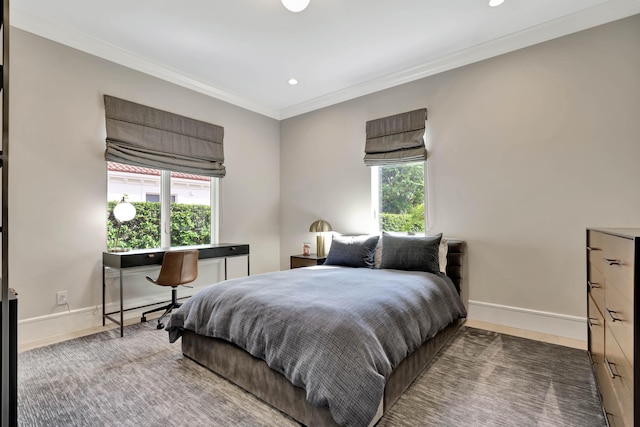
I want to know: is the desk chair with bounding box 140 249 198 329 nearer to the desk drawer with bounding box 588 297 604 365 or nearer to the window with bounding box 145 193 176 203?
the window with bounding box 145 193 176 203

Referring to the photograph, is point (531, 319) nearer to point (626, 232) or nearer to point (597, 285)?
point (597, 285)

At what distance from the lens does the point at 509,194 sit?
10.3 ft

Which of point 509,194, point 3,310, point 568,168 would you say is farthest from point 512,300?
point 3,310

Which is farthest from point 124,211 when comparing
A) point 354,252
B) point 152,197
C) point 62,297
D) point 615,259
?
point 615,259

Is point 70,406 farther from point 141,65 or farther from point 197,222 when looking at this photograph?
point 141,65

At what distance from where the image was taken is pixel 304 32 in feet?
9.88

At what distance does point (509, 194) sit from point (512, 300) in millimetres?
1050

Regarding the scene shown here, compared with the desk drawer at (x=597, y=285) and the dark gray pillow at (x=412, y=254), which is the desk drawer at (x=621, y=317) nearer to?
the desk drawer at (x=597, y=285)

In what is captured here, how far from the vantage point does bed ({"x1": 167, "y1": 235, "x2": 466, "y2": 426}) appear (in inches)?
59.1

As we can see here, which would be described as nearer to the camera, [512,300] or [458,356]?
[458,356]

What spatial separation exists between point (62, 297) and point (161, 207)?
1314 millimetres

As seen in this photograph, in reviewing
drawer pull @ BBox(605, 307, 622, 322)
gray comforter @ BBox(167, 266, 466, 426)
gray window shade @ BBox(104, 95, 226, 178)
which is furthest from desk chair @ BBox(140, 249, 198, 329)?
drawer pull @ BBox(605, 307, 622, 322)

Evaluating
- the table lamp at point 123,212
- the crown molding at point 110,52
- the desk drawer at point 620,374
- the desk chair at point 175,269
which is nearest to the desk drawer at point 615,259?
the desk drawer at point 620,374

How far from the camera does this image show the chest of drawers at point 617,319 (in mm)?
1064
